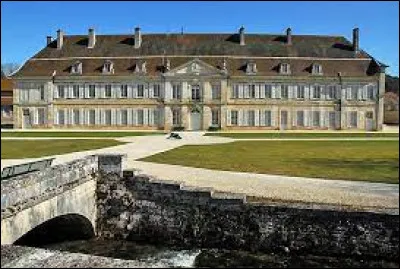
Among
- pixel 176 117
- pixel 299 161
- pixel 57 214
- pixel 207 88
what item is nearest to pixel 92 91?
pixel 176 117

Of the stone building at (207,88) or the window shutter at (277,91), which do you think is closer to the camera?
the stone building at (207,88)

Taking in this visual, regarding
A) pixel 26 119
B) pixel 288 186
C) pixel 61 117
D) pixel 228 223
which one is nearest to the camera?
pixel 228 223

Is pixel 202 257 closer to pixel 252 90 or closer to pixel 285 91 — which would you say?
pixel 252 90

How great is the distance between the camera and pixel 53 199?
28.3 feet

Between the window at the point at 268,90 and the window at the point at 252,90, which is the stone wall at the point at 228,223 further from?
the window at the point at 268,90

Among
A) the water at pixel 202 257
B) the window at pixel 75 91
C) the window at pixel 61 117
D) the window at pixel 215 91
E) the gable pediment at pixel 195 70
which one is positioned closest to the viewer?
the water at pixel 202 257

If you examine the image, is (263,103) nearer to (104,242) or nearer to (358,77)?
(358,77)

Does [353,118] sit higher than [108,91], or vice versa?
[108,91]

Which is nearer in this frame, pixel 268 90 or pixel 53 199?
pixel 53 199

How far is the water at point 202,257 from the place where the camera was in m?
8.43

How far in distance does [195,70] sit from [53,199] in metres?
29.4

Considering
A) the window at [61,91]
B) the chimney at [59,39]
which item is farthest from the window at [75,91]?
the chimney at [59,39]

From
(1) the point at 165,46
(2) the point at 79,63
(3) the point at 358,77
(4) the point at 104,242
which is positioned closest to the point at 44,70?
(2) the point at 79,63

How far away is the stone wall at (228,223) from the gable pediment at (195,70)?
27256 mm
